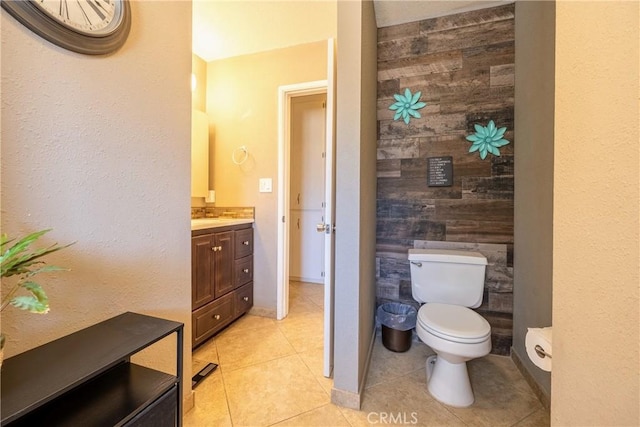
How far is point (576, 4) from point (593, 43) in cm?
13

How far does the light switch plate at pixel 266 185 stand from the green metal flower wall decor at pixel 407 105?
3.99ft

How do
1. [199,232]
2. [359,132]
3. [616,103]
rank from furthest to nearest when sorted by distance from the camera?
[199,232]
[359,132]
[616,103]

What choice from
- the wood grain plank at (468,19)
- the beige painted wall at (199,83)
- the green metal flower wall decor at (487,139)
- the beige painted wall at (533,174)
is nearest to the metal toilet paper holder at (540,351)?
the beige painted wall at (533,174)

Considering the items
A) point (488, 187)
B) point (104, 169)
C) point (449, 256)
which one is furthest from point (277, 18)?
point (449, 256)

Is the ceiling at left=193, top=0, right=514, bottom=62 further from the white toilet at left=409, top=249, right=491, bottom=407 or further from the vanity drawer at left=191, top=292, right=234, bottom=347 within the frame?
the vanity drawer at left=191, top=292, right=234, bottom=347

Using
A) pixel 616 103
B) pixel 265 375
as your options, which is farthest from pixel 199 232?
pixel 616 103

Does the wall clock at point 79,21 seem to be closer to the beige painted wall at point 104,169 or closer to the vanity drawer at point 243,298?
the beige painted wall at point 104,169

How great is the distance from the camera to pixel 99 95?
34.6 inches

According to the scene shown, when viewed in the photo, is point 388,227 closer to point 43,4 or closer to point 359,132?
point 359,132

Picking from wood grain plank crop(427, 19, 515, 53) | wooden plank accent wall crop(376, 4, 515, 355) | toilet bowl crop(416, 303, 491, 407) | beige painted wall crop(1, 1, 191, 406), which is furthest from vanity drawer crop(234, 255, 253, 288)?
wood grain plank crop(427, 19, 515, 53)

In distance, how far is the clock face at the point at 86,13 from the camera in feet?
2.46

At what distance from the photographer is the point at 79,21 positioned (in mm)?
804

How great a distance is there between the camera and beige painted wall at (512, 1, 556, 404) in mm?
1332

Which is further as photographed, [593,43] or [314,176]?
[314,176]
